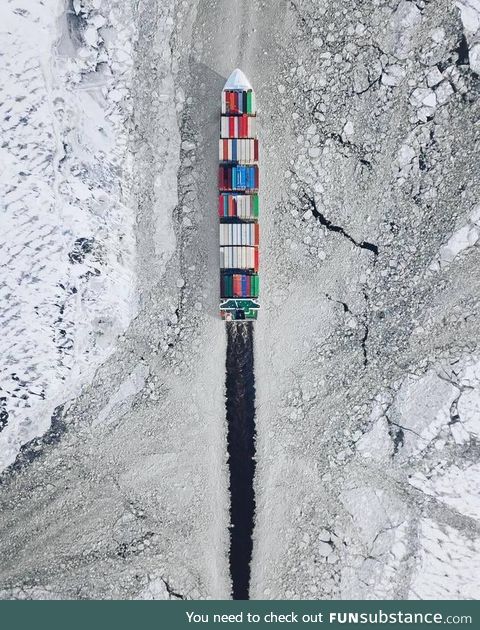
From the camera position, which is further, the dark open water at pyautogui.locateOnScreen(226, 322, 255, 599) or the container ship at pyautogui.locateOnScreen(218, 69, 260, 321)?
the dark open water at pyautogui.locateOnScreen(226, 322, 255, 599)

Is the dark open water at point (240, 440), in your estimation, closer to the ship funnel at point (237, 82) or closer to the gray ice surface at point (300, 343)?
the gray ice surface at point (300, 343)

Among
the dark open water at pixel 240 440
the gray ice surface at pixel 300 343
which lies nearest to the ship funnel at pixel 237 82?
→ the gray ice surface at pixel 300 343

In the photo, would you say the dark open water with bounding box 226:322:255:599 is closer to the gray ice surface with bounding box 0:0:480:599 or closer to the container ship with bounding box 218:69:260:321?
the gray ice surface with bounding box 0:0:480:599

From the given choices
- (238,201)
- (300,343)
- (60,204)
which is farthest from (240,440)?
(60,204)

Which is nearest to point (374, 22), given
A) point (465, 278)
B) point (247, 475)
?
point (465, 278)

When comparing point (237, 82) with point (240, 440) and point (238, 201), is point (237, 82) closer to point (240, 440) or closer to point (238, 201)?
point (238, 201)

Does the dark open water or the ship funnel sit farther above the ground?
the ship funnel

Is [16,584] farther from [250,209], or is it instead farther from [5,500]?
[250,209]

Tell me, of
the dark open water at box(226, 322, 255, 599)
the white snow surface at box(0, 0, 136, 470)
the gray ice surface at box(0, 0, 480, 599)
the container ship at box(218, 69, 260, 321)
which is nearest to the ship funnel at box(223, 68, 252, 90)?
the container ship at box(218, 69, 260, 321)
